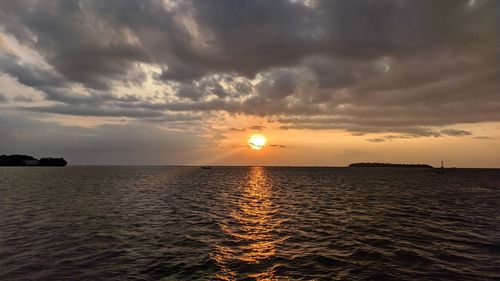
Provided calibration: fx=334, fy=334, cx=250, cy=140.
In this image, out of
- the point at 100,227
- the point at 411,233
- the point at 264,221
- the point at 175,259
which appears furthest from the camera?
the point at 264,221

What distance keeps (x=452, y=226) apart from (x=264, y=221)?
18.5 m

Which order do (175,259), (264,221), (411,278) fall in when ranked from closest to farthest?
(411,278) → (175,259) → (264,221)

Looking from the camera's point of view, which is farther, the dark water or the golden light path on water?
the golden light path on water

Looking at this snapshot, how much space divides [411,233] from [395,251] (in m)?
7.55

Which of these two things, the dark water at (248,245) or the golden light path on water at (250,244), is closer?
the dark water at (248,245)

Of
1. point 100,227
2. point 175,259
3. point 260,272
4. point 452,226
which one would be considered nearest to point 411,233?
point 452,226

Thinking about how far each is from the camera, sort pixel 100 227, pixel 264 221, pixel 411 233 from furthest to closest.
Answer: pixel 264 221 < pixel 100 227 < pixel 411 233

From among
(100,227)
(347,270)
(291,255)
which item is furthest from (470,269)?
(100,227)

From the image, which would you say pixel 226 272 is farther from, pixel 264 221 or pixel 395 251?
pixel 264 221

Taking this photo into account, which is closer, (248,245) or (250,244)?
(248,245)

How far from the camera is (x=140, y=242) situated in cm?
2534

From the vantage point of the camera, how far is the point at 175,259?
67.8 feet

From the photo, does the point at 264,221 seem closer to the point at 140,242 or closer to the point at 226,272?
the point at 140,242

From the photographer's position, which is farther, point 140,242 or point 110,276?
point 140,242
